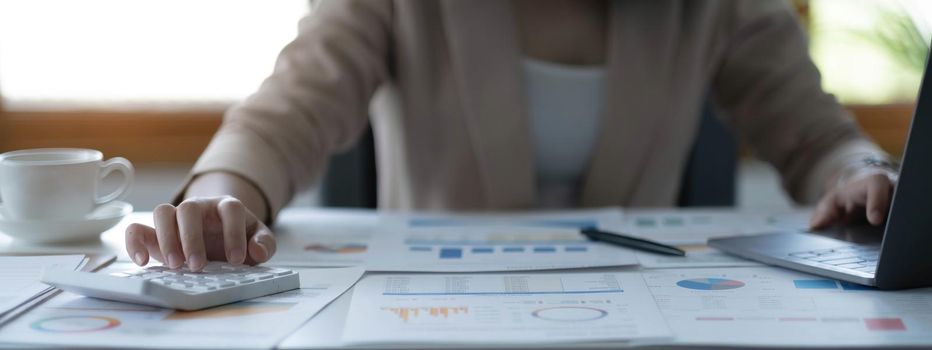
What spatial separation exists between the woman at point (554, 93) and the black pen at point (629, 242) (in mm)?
292

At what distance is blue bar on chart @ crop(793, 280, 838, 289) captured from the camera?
657mm

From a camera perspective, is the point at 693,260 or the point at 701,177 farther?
the point at 701,177

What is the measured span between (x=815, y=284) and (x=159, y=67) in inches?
60.4

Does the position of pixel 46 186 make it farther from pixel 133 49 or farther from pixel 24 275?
pixel 133 49

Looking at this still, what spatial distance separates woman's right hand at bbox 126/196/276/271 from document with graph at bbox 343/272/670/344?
0.10 meters

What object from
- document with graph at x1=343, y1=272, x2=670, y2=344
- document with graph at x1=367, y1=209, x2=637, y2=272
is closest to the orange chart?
document with graph at x1=343, y1=272, x2=670, y2=344

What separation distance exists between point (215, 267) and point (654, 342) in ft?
1.08

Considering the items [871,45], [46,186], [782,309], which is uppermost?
[871,45]

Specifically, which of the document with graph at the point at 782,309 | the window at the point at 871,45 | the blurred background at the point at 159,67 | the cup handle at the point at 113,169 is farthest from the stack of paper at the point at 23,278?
the window at the point at 871,45

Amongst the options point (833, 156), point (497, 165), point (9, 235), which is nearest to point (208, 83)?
point (497, 165)

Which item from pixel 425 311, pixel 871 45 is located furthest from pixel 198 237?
pixel 871 45

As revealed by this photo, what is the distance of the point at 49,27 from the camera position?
185 cm

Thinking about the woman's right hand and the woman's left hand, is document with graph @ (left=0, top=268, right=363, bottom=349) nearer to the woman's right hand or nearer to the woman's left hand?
the woman's right hand

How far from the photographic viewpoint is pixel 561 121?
116 cm
